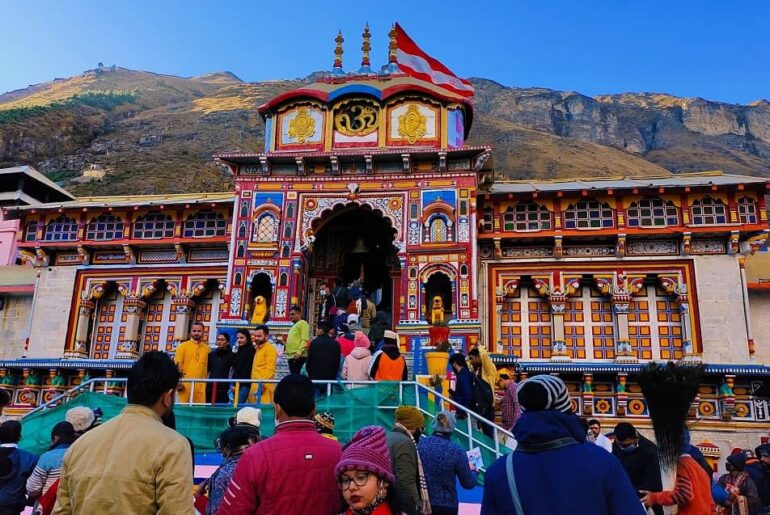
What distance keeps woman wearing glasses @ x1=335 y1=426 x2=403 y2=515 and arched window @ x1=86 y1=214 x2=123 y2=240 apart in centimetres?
2143

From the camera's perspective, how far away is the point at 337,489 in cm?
382

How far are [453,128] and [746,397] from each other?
11.5 metres

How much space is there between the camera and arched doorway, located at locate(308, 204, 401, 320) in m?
21.2

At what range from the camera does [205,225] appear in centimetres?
2248

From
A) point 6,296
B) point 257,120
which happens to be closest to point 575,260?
point 6,296

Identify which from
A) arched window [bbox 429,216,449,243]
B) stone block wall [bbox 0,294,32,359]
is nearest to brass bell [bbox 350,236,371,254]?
arched window [bbox 429,216,449,243]

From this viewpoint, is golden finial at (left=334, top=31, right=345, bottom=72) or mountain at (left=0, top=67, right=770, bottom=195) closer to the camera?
golden finial at (left=334, top=31, right=345, bottom=72)

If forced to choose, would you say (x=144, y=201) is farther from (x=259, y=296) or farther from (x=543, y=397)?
(x=543, y=397)

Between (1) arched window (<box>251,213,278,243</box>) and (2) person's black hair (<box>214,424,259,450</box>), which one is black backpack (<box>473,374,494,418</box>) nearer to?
(2) person's black hair (<box>214,424,259,450</box>)

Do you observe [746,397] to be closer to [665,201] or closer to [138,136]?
[665,201]

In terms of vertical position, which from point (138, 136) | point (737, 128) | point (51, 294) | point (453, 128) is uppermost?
point (737, 128)

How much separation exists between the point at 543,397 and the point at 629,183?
19155 millimetres

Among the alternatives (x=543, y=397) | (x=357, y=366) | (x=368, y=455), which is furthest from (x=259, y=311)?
(x=543, y=397)

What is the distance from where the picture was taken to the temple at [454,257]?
744 inches
